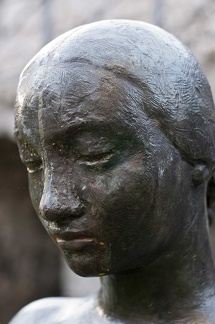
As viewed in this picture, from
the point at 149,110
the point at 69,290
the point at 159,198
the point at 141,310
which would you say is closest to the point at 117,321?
the point at 141,310

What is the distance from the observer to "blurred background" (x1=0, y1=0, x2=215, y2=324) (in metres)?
3.57

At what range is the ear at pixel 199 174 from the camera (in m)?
2.02

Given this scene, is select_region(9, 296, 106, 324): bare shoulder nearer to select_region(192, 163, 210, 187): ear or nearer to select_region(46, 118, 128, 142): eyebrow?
select_region(192, 163, 210, 187): ear

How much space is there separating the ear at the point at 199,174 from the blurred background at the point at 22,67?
1.33m

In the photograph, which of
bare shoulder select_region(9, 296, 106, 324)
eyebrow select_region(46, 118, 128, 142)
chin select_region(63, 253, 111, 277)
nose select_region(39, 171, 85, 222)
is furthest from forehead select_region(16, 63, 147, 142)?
bare shoulder select_region(9, 296, 106, 324)

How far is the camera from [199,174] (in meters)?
2.02

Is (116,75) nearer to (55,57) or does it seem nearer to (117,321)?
(55,57)

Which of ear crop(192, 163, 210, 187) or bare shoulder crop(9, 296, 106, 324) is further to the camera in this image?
bare shoulder crop(9, 296, 106, 324)

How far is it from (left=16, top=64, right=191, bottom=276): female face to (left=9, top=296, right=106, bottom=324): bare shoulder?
0.29m

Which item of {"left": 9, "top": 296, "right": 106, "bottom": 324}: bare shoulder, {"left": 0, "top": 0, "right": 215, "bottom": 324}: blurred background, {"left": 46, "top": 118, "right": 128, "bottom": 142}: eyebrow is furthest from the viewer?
{"left": 0, "top": 0, "right": 215, "bottom": 324}: blurred background

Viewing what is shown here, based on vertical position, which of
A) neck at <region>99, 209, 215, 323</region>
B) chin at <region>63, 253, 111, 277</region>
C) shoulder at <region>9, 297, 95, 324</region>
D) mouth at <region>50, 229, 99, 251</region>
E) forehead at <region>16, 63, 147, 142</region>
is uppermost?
forehead at <region>16, 63, 147, 142</region>

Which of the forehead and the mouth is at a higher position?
the forehead

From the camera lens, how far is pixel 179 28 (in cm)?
361

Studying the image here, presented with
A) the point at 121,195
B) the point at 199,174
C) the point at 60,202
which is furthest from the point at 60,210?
the point at 199,174
